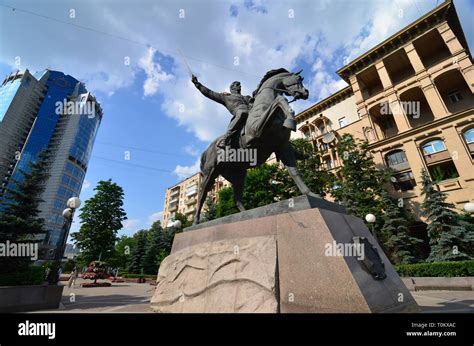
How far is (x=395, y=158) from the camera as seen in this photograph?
2572cm

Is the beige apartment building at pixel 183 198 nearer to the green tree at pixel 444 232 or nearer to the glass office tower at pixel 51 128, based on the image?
the glass office tower at pixel 51 128

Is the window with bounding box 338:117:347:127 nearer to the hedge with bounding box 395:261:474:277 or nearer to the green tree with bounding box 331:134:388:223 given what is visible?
the green tree with bounding box 331:134:388:223

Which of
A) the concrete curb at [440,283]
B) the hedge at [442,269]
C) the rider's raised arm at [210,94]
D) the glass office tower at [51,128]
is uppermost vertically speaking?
the glass office tower at [51,128]

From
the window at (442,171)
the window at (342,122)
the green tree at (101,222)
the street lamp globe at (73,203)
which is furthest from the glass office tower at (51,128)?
the window at (442,171)

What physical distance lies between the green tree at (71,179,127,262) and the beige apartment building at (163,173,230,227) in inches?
1188

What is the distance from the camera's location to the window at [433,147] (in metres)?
23.0

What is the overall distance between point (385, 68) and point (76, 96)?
8520 centimetres

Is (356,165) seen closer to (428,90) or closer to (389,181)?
(389,181)

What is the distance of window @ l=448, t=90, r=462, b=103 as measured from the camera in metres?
24.5

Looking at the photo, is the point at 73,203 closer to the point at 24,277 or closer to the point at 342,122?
the point at 24,277

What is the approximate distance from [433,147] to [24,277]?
105 ft

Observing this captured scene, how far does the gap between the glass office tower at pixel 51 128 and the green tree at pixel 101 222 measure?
36894mm

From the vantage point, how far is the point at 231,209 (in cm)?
2753
